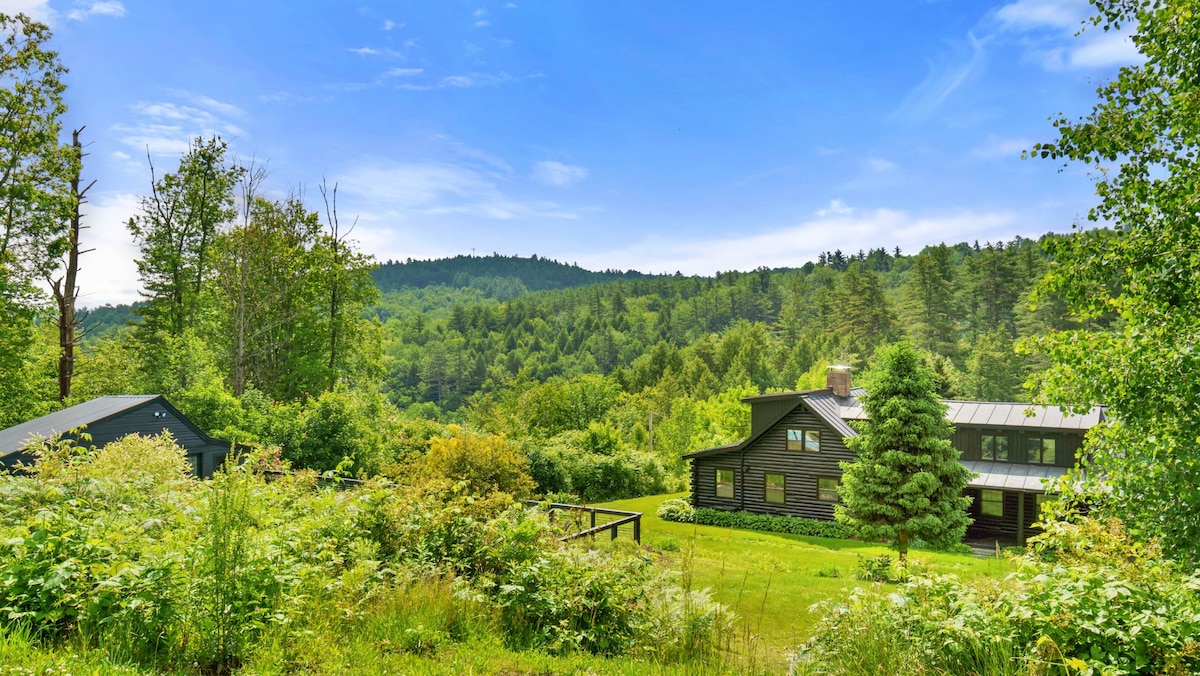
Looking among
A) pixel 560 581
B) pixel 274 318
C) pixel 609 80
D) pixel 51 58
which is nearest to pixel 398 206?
pixel 274 318

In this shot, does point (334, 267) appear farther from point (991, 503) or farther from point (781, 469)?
point (991, 503)

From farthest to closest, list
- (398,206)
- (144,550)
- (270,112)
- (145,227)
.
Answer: (398,206) < (145,227) < (270,112) < (144,550)

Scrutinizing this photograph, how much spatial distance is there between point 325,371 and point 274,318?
3.57m

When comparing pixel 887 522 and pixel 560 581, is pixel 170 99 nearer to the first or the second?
→ pixel 560 581

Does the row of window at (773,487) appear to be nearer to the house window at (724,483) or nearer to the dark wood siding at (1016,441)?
the house window at (724,483)

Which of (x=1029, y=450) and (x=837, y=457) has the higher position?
(x=1029, y=450)

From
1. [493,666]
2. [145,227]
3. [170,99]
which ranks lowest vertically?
[493,666]

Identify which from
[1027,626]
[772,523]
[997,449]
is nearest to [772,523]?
[772,523]

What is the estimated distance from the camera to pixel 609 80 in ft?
59.6

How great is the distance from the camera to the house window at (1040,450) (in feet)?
81.7

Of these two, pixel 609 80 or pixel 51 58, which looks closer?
pixel 609 80

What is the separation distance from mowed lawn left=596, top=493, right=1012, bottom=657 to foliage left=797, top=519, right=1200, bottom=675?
0.51m

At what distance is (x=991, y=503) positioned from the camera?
2464cm

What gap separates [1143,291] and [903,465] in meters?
12.9
